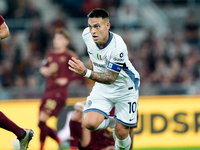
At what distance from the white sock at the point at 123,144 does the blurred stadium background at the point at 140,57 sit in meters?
2.76

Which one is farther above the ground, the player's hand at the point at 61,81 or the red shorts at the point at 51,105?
the player's hand at the point at 61,81

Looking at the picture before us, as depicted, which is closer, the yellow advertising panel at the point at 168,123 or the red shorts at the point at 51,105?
the red shorts at the point at 51,105

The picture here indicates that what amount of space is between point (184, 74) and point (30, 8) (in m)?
5.16

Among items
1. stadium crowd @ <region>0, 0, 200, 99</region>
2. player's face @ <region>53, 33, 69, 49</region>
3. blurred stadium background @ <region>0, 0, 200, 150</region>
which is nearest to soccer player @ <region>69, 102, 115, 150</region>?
player's face @ <region>53, 33, 69, 49</region>

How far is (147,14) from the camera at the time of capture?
14742mm

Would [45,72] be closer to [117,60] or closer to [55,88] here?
[55,88]

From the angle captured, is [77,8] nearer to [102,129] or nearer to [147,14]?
[147,14]

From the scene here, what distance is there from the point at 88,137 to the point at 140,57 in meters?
6.77

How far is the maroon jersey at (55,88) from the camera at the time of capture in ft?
25.4

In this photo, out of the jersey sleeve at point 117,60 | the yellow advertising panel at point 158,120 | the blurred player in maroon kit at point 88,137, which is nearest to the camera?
the jersey sleeve at point 117,60

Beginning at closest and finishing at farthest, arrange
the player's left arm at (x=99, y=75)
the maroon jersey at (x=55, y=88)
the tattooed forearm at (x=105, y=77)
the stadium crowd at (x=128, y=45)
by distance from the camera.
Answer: the player's left arm at (x=99, y=75), the tattooed forearm at (x=105, y=77), the maroon jersey at (x=55, y=88), the stadium crowd at (x=128, y=45)

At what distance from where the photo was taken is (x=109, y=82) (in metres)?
5.42

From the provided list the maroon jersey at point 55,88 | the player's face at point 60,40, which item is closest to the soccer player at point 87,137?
the maroon jersey at point 55,88

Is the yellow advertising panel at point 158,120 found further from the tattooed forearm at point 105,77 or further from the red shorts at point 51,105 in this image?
the tattooed forearm at point 105,77
